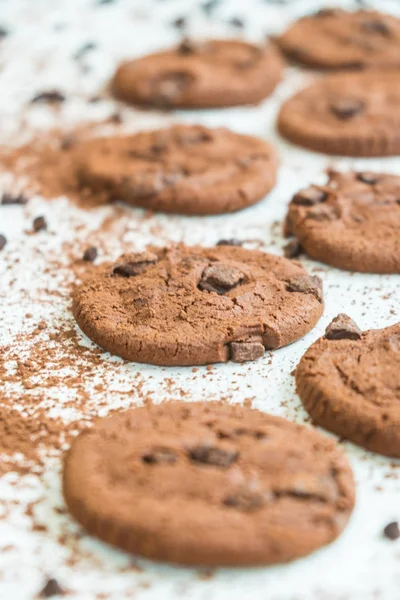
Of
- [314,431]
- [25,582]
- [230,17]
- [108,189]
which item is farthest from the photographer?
[230,17]

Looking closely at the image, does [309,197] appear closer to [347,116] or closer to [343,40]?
[347,116]

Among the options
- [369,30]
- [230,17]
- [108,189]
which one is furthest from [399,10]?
[108,189]

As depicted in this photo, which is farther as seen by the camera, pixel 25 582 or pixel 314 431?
pixel 314 431

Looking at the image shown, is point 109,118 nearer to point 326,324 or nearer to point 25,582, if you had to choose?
point 326,324

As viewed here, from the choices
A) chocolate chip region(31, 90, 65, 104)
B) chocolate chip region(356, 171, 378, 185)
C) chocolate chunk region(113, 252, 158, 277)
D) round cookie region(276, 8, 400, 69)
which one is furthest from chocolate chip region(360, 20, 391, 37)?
chocolate chunk region(113, 252, 158, 277)

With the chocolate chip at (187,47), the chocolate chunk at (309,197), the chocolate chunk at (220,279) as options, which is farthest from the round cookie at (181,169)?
the chocolate chip at (187,47)

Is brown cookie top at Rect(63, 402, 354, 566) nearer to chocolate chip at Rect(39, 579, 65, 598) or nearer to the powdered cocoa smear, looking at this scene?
chocolate chip at Rect(39, 579, 65, 598)

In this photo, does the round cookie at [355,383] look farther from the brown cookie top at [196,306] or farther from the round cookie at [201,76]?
the round cookie at [201,76]
